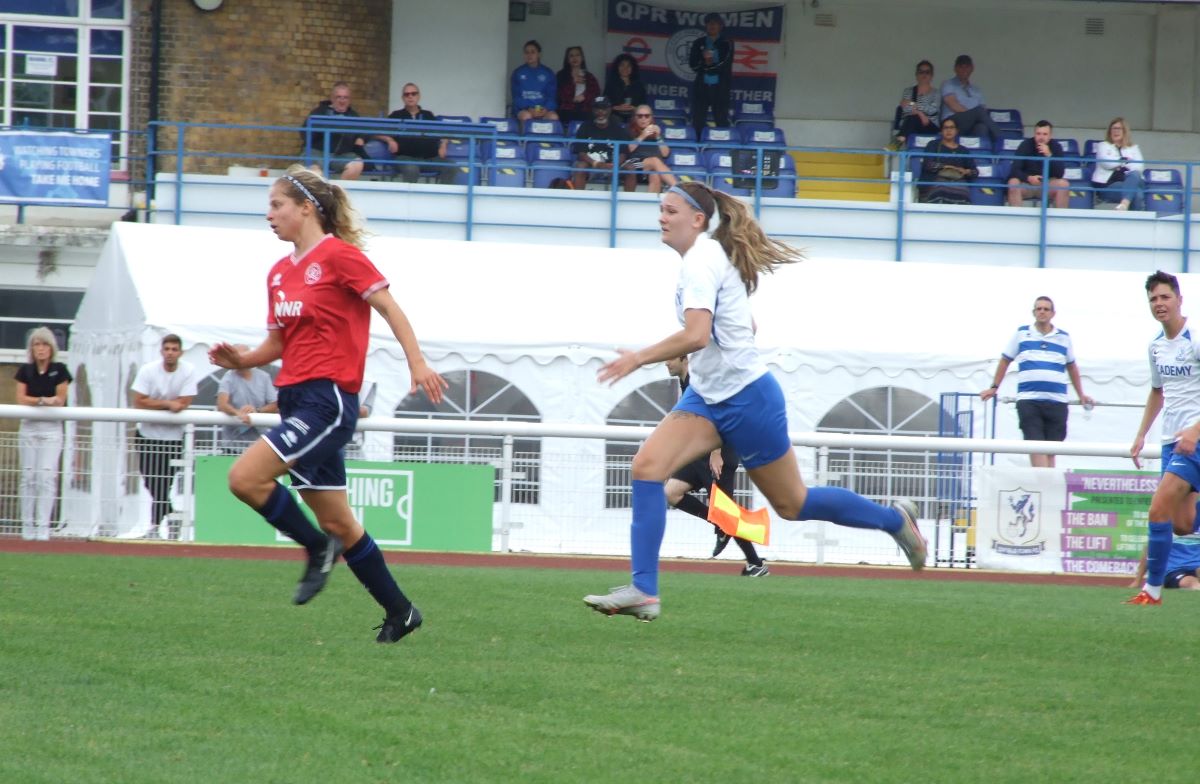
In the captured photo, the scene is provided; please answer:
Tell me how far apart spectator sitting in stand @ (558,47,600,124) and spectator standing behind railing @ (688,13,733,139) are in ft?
4.82

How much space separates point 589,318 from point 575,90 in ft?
22.7

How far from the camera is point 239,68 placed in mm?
21359

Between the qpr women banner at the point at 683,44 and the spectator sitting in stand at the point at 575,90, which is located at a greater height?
the qpr women banner at the point at 683,44

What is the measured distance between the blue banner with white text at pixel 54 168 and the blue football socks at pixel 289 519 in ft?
43.0

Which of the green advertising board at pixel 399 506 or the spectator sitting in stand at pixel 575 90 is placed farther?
the spectator sitting in stand at pixel 575 90

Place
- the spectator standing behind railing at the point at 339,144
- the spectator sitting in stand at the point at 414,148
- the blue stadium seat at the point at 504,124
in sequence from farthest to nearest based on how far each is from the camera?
the blue stadium seat at the point at 504,124
the spectator sitting in stand at the point at 414,148
the spectator standing behind railing at the point at 339,144

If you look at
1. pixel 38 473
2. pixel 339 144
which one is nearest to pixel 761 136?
pixel 339 144

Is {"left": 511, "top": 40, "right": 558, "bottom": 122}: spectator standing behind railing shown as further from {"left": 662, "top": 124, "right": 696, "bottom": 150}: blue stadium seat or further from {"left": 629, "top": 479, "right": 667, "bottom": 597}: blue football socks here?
{"left": 629, "top": 479, "right": 667, "bottom": 597}: blue football socks

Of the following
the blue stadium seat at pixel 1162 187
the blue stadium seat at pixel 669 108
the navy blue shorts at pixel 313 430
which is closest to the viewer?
the navy blue shorts at pixel 313 430

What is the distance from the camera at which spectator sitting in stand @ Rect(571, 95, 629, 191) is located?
19.8 metres

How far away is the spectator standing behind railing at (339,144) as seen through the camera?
18.8 meters

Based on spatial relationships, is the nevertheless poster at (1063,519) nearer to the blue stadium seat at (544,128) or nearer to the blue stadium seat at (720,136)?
the blue stadium seat at (720,136)

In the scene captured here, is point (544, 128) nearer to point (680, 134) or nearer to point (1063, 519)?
point (680, 134)

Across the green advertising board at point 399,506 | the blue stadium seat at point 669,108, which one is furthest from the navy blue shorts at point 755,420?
the blue stadium seat at point 669,108
